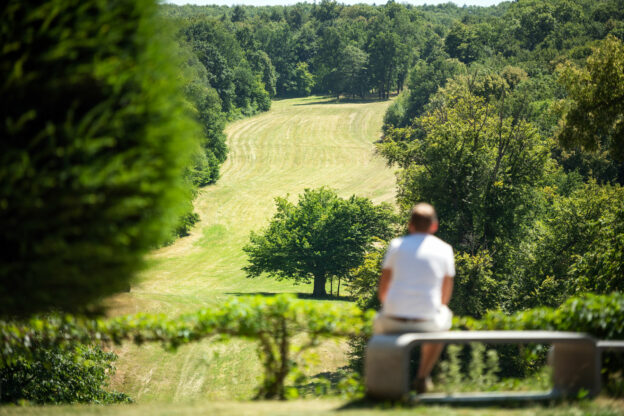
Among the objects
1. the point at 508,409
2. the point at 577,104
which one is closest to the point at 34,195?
the point at 508,409

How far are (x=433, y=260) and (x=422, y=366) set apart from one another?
3.28 feet

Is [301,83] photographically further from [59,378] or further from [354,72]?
[59,378]

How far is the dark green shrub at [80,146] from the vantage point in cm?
440

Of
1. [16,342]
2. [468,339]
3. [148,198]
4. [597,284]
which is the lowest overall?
[597,284]

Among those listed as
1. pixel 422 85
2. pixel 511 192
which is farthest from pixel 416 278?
pixel 422 85

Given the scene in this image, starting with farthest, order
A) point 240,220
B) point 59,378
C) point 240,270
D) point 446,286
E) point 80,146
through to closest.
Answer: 1. point 240,220
2. point 240,270
3. point 59,378
4. point 446,286
5. point 80,146

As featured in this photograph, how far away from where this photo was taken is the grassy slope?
2731 centimetres

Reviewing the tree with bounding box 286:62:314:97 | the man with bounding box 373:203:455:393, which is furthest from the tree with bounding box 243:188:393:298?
Answer: the tree with bounding box 286:62:314:97

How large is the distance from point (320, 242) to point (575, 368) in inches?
1790

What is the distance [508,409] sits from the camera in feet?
16.8

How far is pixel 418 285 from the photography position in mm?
5293

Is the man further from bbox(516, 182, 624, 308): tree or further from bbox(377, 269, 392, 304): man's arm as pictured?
bbox(516, 182, 624, 308): tree

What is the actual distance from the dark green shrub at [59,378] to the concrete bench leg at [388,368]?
8340 millimetres

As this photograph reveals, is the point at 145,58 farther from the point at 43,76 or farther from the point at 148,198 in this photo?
the point at 148,198
